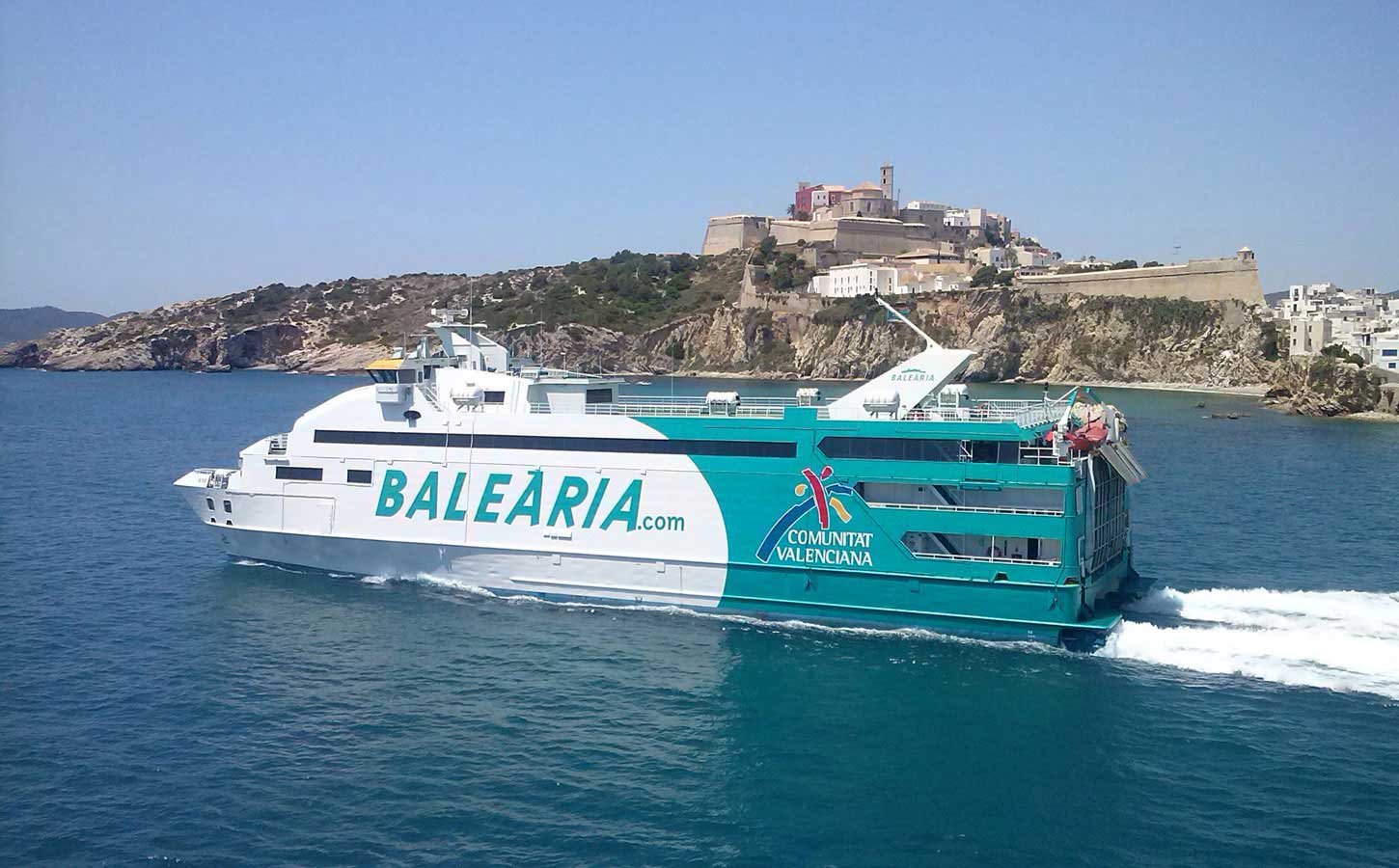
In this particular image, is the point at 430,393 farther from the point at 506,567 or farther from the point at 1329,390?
the point at 1329,390

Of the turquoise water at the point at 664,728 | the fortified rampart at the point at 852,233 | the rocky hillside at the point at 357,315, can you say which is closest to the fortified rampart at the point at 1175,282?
the fortified rampart at the point at 852,233

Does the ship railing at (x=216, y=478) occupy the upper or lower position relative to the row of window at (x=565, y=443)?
lower

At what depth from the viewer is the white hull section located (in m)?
22.7

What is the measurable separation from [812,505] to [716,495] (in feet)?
6.79

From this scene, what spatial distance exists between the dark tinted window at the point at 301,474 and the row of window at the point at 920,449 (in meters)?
12.4

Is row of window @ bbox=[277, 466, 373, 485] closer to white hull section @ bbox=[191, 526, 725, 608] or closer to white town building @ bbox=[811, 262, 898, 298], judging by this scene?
white hull section @ bbox=[191, 526, 725, 608]

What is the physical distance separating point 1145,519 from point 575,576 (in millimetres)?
19390

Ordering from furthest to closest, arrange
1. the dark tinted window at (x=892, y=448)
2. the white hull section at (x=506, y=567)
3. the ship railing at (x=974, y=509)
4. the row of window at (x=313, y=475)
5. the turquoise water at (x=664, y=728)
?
the row of window at (x=313, y=475) < the white hull section at (x=506, y=567) < the dark tinted window at (x=892, y=448) < the ship railing at (x=974, y=509) < the turquoise water at (x=664, y=728)

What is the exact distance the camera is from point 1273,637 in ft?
66.5

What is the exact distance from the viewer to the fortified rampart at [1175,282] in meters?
104

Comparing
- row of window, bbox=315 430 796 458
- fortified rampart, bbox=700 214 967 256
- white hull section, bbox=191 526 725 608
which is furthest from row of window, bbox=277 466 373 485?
fortified rampart, bbox=700 214 967 256

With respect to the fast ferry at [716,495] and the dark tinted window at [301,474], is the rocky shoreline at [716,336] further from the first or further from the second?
the dark tinted window at [301,474]

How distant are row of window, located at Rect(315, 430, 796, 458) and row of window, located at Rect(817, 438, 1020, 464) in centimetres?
100

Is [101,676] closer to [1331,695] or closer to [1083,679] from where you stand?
[1083,679]
